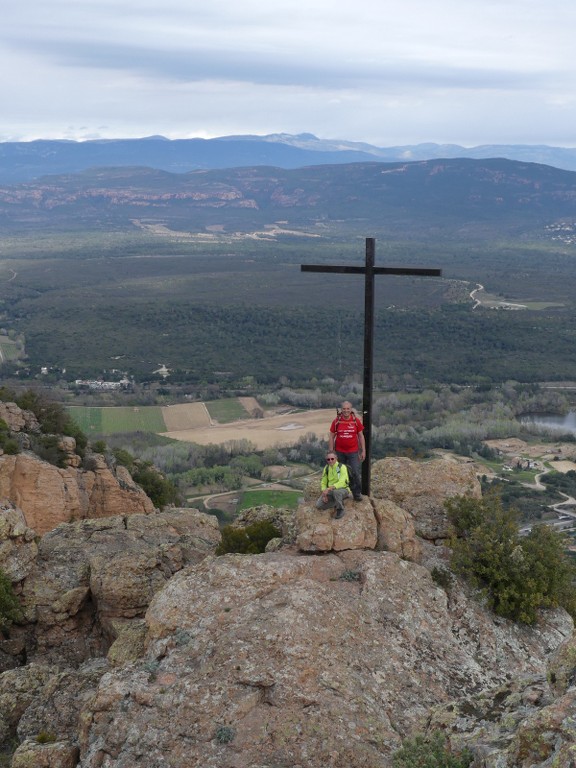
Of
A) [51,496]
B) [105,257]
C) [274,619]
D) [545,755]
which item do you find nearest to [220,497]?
[51,496]

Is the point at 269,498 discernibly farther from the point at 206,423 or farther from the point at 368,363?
the point at 368,363

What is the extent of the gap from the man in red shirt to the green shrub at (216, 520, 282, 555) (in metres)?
1.79

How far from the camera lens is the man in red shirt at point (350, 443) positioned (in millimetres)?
12453

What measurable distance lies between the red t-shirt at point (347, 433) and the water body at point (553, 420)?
59.1 m

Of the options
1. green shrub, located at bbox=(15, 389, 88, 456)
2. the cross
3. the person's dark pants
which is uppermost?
the cross

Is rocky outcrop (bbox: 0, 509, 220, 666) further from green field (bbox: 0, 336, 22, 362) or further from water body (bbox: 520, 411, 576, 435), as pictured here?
green field (bbox: 0, 336, 22, 362)

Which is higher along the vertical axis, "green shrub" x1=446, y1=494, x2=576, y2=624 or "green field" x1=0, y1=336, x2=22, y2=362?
"green shrub" x1=446, y1=494, x2=576, y2=624

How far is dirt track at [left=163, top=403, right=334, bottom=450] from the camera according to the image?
2346 inches

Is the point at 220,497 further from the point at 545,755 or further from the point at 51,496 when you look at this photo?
the point at 545,755

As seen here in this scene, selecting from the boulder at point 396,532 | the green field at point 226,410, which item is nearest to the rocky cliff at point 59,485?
the boulder at point 396,532

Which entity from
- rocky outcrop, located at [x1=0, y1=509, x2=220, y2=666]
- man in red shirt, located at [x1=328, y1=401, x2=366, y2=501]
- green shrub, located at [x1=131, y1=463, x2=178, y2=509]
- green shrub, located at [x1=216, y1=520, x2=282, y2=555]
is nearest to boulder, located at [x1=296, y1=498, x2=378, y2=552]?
man in red shirt, located at [x1=328, y1=401, x2=366, y2=501]

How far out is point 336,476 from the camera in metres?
12.2

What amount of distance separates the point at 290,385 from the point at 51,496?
199ft

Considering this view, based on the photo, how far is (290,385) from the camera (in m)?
79.8
